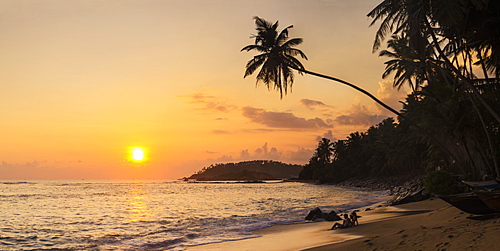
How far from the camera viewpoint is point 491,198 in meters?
9.34

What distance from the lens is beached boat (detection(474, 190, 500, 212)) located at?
9.29 meters

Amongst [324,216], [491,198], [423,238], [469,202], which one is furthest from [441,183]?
[423,238]

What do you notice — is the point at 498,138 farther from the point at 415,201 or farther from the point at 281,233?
the point at 281,233

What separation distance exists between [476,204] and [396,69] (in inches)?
1314

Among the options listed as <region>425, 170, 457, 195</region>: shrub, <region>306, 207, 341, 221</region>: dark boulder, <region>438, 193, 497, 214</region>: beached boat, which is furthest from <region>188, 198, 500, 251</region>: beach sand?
<region>425, 170, 457, 195</region>: shrub

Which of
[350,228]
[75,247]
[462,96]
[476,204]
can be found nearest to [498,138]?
[462,96]

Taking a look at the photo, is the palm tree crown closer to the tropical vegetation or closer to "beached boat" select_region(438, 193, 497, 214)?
the tropical vegetation

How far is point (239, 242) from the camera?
1598 centimetres

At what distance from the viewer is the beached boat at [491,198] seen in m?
9.29

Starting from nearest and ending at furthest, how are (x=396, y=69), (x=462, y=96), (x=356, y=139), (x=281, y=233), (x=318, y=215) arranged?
1. (x=281, y=233)
2. (x=318, y=215)
3. (x=462, y=96)
4. (x=396, y=69)
5. (x=356, y=139)

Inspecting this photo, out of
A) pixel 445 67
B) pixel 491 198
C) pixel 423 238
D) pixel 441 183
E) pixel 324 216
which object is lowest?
pixel 324 216

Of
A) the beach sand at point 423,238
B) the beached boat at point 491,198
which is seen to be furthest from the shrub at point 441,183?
the beached boat at point 491,198

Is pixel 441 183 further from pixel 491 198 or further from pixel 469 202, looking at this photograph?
pixel 491 198

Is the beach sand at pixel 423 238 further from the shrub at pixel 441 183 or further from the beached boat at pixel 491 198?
the shrub at pixel 441 183
